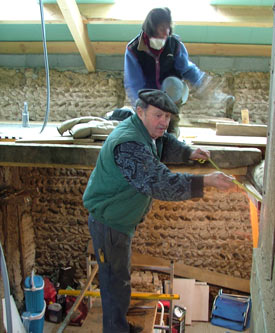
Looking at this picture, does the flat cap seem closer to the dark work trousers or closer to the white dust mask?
the white dust mask

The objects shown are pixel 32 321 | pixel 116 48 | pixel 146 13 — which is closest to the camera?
pixel 32 321

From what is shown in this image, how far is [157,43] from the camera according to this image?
8.63 ft

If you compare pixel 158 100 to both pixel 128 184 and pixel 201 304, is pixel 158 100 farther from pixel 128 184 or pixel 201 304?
pixel 201 304

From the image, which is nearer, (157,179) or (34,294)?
(157,179)

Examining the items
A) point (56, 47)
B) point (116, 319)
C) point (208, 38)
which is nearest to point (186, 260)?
point (116, 319)

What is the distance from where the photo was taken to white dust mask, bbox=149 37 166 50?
103 inches

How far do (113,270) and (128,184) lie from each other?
2.02 ft

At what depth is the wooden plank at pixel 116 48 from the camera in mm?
5449

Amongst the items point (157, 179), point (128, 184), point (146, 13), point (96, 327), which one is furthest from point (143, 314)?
point (146, 13)

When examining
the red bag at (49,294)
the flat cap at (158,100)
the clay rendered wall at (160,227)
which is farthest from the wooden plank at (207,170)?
the red bag at (49,294)

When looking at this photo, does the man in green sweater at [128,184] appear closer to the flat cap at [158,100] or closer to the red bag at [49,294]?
the flat cap at [158,100]

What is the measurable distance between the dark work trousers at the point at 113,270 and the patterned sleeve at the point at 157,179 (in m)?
0.52

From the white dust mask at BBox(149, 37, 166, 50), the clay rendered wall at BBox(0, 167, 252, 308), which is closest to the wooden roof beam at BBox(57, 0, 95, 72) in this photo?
the clay rendered wall at BBox(0, 167, 252, 308)

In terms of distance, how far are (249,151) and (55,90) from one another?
13.6ft
